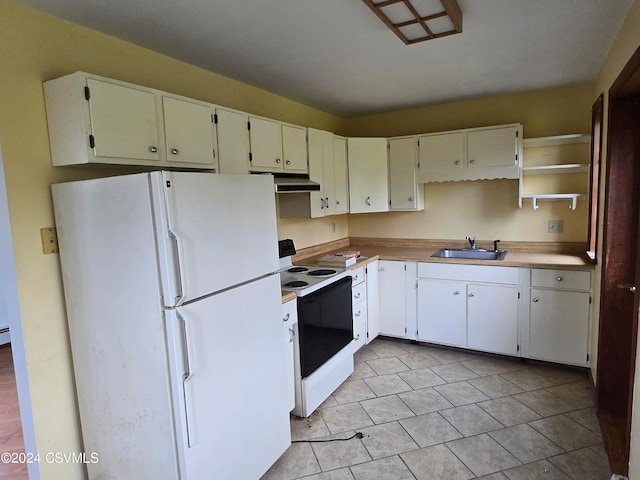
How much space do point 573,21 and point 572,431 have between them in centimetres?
240

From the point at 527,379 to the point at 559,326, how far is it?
500mm

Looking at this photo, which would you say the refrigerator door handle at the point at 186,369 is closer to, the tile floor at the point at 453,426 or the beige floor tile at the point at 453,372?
the tile floor at the point at 453,426

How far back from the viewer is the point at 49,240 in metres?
1.83

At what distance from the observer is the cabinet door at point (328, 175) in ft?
11.3

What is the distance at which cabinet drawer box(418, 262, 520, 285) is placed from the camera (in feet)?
10.5

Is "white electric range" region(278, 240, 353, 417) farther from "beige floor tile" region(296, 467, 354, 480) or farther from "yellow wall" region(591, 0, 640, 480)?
"yellow wall" region(591, 0, 640, 480)

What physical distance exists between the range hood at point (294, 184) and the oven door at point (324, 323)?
0.75 metres

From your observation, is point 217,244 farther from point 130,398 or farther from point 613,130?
point 613,130

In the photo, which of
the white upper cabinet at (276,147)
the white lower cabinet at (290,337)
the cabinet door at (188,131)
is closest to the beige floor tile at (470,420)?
the white lower cabinet at (290,337)

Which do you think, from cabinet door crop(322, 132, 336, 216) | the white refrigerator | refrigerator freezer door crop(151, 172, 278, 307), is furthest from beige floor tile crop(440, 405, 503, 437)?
cabinet door crop(322, 132, 336, 216)

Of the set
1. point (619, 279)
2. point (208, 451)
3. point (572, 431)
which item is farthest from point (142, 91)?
point (572, 431)

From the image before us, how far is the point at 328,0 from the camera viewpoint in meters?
1.77

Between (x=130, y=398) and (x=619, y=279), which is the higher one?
(x=619, y=279)

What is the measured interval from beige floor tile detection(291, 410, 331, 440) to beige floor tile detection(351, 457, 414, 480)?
378 mm
